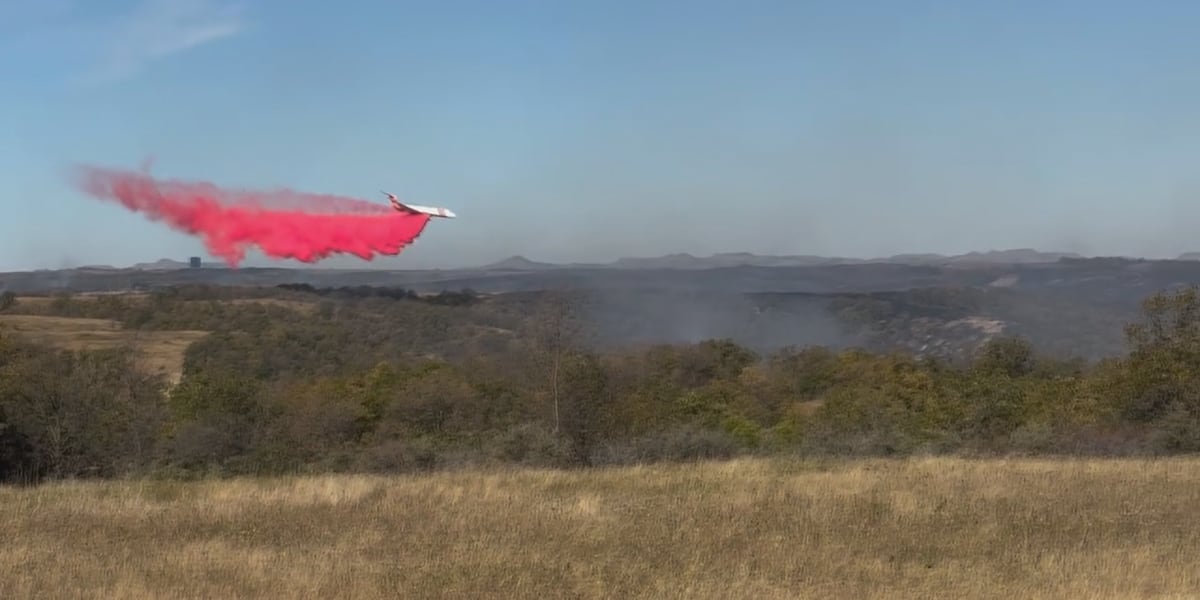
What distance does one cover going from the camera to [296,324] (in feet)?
241

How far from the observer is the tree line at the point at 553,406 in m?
30.2

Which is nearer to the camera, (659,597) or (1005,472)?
(659,597)

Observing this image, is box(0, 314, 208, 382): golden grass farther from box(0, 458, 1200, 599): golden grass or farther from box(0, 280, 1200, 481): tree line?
box(0, 458, 1200, 599): golden grass

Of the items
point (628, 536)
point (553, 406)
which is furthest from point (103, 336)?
point (628, 536)

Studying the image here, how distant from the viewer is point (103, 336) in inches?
2719

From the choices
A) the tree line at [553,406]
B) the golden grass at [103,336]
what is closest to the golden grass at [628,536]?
the tree line at [553,406]

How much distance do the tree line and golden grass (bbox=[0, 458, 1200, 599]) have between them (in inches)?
296

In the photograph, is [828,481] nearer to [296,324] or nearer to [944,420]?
[944,420]

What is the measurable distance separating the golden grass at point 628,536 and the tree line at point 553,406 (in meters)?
7.53

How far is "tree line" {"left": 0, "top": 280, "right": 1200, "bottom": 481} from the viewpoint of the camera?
30234 millimetres

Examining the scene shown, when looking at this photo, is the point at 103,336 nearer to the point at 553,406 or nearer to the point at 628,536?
the point at 553,406

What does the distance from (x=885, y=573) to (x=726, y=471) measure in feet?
32.0

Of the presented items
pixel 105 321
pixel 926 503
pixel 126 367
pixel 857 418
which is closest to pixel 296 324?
pixel 105 321

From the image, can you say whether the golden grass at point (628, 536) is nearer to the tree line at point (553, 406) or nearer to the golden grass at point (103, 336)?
the tree line at point (553, 406)
